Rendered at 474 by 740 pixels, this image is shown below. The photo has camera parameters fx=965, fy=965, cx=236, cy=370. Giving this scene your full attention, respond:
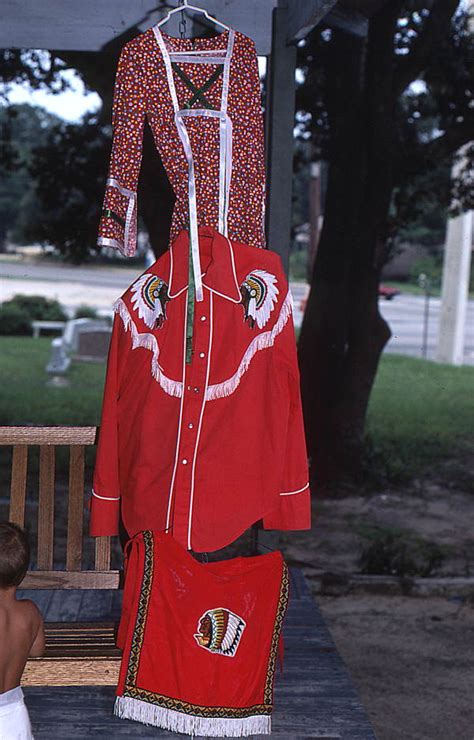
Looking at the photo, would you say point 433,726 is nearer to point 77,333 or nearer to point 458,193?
point 458,193

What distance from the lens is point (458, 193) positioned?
9344mm

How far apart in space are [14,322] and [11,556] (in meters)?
18.2

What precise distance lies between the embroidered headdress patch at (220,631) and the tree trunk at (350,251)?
4.88 m

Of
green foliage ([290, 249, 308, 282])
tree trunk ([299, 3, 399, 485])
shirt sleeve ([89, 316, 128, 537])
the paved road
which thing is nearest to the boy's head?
shirt sleeve ([89, 316, 128, 537])

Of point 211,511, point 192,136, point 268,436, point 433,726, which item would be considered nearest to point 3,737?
point 211,511

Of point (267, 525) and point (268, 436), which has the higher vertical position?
point (268, 436)

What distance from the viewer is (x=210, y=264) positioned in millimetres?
2891

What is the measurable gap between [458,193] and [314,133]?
1.69m

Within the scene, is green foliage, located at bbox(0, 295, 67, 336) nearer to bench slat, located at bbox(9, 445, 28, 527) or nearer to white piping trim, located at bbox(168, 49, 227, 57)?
bench slat, located at bbox(9, 445, 28, 527)

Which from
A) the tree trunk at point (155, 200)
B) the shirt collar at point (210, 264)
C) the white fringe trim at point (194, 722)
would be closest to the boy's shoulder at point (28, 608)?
the white fringe trim at point (194, 722)

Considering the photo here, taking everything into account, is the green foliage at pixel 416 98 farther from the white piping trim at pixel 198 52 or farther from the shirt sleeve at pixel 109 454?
the shirt sleeve at pixel 109 454

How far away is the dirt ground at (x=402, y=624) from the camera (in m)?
4.06

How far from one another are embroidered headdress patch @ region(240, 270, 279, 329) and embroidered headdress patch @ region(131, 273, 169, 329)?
9.4 inches

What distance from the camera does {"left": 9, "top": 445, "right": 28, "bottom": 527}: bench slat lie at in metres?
3.29
